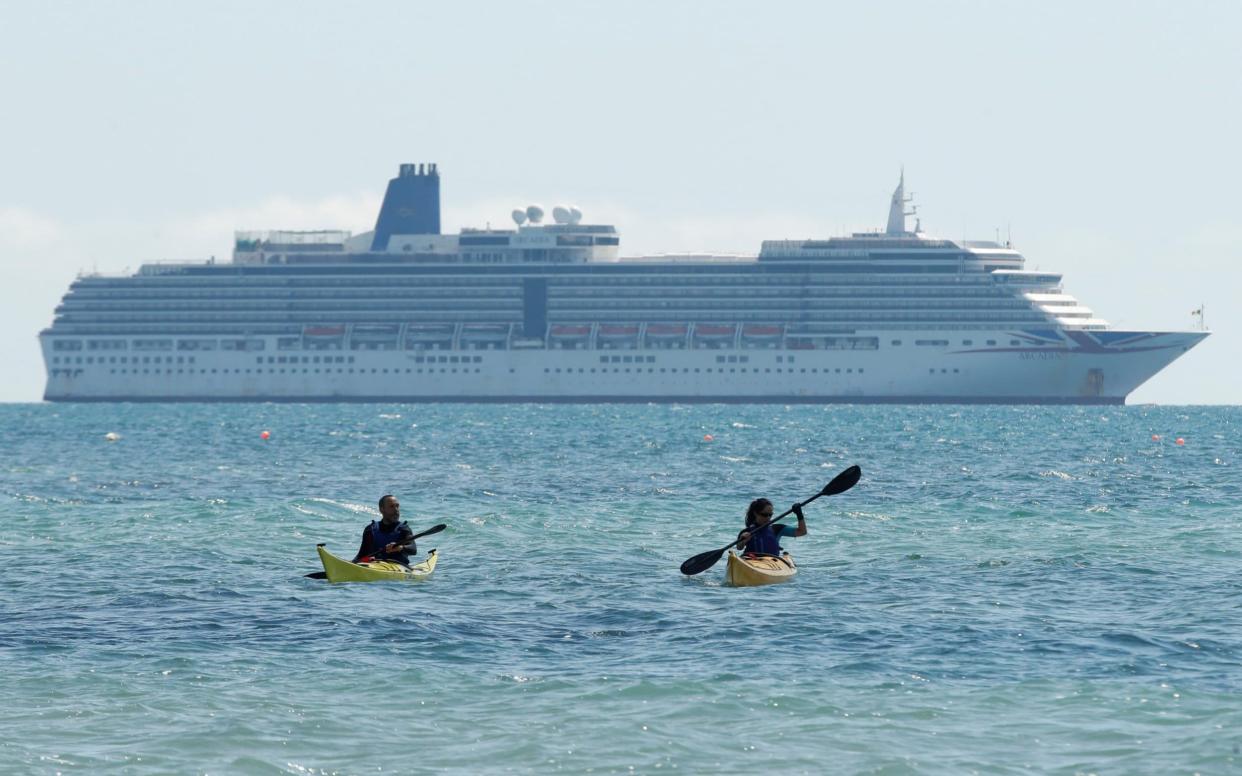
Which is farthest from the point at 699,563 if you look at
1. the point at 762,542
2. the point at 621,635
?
the point at 621,635

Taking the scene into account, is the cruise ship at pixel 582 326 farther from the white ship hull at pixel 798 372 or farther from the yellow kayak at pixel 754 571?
the yellow kayak at pixel 754 571

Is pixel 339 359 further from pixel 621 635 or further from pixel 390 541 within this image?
pixel 621 635

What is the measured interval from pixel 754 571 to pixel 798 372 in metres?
111

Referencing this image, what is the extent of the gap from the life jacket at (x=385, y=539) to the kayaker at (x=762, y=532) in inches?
176

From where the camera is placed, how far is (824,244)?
141750mm

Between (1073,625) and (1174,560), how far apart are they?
7.71m

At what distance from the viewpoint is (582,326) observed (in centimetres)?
13962

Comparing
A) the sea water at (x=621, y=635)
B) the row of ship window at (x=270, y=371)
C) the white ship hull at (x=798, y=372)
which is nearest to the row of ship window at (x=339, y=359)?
the white ship hull at (x=798, y=372)

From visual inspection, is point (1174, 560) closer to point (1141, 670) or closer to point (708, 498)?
point (1141, 670)

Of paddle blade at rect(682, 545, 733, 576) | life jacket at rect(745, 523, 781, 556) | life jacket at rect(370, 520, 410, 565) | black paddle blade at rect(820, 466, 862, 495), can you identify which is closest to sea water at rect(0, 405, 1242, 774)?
paddle blade at rect(682, 545, 733, 576)

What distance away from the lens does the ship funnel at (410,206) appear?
15475 centimetres

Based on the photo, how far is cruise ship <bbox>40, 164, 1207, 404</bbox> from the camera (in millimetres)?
134250

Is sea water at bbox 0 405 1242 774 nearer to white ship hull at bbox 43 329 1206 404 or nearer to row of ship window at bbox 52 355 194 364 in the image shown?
white ship hull at bbox 43 329 1206 404

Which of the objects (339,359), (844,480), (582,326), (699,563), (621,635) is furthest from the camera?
(339,359)
